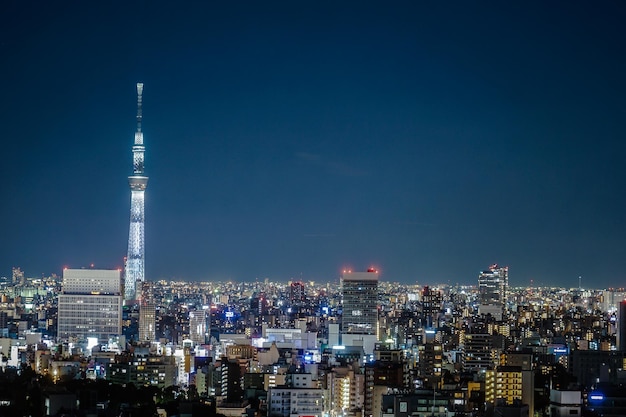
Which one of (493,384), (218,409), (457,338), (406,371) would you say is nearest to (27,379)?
(218,409)

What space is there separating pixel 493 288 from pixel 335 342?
845 centimetres

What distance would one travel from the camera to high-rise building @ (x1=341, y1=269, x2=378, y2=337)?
77.8 ft

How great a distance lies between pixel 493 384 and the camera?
1123cm

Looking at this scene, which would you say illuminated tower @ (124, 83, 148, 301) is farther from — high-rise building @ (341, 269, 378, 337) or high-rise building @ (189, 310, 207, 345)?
high-rise building @ (341, 269, 378, 337)

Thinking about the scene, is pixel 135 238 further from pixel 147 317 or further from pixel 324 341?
pixel 324 341

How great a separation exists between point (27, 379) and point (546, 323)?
40.1 feet

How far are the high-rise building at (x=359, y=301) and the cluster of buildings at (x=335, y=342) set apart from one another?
0.02 m

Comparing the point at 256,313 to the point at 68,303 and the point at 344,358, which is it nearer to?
the point at 68,303

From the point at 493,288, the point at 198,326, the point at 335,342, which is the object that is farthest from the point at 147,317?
the point at 493,288

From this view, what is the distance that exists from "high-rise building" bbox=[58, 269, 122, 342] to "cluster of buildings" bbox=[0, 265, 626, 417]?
28mm

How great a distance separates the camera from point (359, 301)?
79.0 feet

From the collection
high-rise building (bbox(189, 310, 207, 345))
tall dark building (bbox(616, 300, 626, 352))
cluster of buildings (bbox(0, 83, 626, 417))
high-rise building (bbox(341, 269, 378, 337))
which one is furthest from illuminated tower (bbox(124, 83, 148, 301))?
tall dark building (bbox(616, 300, 626, 352))

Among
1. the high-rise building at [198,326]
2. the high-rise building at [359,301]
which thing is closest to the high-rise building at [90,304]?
the high-rise building at [198,326]

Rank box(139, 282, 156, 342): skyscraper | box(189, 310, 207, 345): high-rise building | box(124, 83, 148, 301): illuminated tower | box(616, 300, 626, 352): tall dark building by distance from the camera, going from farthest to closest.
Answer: box(124, 83, 148, 301): illuminated tower, box(139, 282, 156, 342): skyscraper, box(189, 310, 207, 345): high-rise building, box(616, 300, 626, 352): tall dark building
